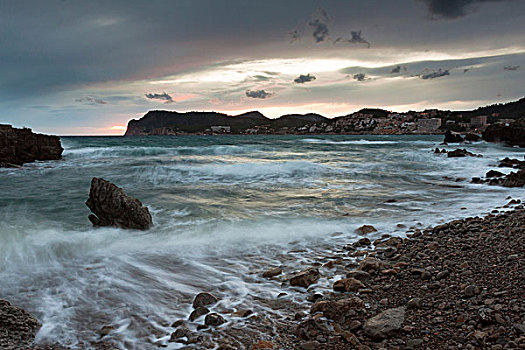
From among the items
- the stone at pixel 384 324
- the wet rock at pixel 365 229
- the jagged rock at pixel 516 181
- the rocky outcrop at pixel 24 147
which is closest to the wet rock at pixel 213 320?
the stone at pixel 384 324

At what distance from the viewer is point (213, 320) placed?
112 inches

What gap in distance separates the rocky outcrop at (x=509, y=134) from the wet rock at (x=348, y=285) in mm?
37719

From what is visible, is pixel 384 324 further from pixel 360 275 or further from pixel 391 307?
pixel 360 275

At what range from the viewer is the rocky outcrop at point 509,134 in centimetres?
3300

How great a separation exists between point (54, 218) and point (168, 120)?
426ft

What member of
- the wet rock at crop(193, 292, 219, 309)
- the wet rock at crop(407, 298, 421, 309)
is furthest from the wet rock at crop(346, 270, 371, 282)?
the wet rock at crop(193, 292, 219, 309)

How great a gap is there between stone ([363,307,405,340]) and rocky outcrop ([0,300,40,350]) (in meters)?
2.65

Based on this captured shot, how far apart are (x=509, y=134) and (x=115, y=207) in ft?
136

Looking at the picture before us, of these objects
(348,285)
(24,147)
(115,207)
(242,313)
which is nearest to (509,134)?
(348,285)

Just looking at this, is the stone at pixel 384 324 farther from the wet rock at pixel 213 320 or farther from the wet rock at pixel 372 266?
the wet rock at pixel 213 320

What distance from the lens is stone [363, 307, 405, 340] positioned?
246 centimetres

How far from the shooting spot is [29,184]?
12.0 meters

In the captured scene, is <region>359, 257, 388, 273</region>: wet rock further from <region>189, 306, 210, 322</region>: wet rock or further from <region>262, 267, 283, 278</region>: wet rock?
<region>189, 306, 210, 322</region>: wet rock

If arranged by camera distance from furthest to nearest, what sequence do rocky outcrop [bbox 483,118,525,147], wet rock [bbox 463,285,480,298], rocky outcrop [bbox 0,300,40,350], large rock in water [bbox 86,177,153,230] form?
1. rocky outcrop [bbox 483,118,525,147]
2. large rock in water [bbox 86,177,153,230]
3. wet rock [bbox 463,285,480,298]
4. rocky outcrop [bbox 0,300,40,350]
